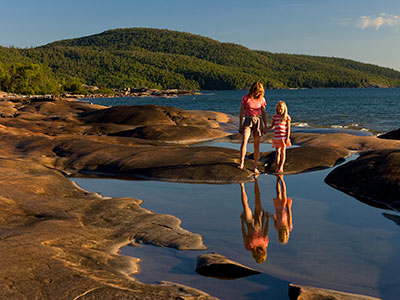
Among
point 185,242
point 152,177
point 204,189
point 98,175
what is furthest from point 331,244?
point 98,175

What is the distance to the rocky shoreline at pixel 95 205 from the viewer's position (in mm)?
5004

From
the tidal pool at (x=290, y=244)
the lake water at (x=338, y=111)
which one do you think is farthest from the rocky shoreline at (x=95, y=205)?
the lake water at (x=338, y=111)

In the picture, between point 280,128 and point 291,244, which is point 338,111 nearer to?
point 280,128

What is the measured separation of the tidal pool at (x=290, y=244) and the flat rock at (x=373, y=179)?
381 mm

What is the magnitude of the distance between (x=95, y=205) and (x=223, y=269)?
3832 mm

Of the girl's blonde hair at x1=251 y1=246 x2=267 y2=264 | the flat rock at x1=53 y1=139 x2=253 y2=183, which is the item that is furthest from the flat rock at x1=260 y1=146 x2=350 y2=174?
the girl's blonde hair at x1=251 y1=246 x2=267 y2=264

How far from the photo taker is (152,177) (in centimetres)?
1233

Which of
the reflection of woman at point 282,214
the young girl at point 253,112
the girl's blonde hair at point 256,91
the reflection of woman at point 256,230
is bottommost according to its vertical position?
the reflection of woman at point 256,230

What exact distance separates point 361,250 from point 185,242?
2503 mm

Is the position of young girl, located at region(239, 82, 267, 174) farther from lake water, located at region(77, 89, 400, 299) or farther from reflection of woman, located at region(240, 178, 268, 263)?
reflection of woman, located at region(240, 178, 268, 263)

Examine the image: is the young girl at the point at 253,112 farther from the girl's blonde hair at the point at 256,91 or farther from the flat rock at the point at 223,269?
the flat rock at the point at 223,269

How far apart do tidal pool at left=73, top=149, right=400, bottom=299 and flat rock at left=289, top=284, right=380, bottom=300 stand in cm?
24

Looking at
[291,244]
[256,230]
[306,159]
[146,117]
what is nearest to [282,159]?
[306,159]

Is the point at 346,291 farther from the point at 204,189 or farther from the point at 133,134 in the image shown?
the point at 133,134
